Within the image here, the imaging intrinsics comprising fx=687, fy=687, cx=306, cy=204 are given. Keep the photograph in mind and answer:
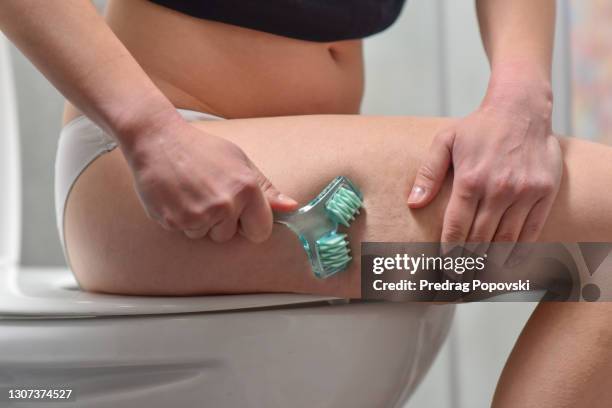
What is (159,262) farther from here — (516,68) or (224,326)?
(516,68)

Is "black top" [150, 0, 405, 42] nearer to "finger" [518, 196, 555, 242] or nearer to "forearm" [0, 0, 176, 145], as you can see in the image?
"forearm" [0, 0, 176, 145]

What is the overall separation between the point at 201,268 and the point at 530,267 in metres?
0.22

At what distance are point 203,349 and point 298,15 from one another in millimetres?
297

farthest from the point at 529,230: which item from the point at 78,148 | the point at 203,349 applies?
the point at 78,148

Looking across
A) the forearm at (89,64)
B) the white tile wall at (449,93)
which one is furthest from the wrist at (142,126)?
the white tile wall at (449,93)

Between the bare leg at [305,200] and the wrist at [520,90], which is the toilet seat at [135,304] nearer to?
the bare leg at [305,200]

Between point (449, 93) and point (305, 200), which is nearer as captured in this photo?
point (305, 200)

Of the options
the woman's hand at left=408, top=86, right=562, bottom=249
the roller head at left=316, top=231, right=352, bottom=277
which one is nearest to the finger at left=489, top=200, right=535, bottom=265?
the woman's hand at left=408, top=86, right=562, bottom=249

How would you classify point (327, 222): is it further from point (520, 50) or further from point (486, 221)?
point (520, 50)

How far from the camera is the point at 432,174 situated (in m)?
0.45

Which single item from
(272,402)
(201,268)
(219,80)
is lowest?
(272,402)

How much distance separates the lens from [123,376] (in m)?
0.49

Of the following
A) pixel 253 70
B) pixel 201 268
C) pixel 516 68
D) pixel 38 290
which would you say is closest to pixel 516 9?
pixel 516 68

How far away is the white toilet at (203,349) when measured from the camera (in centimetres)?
47
